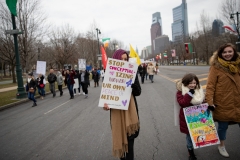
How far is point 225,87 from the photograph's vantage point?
3053mm

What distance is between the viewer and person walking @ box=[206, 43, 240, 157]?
3.04 m

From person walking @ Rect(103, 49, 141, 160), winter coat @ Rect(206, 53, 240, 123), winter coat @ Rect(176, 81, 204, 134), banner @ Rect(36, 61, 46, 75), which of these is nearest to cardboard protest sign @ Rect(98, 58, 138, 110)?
person walking @ Rect(103, 49, 141, 160)

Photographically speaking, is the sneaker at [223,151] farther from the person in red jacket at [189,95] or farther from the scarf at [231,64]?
the scarf at [231,64]

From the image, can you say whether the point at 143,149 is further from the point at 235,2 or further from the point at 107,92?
the point at 235,2

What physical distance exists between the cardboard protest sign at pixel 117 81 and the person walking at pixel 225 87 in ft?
4.69

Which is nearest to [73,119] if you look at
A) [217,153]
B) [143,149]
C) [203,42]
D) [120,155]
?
[143,149]

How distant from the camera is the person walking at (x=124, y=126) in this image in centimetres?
275

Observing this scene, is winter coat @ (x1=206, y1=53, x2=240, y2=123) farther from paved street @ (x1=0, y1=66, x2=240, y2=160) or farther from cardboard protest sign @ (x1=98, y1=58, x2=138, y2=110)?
cardboard protest sign @ (x1=98, y1=58, x2=138, y2=110)

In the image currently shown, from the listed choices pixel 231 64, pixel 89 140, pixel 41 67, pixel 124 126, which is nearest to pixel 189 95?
pixel 231 64

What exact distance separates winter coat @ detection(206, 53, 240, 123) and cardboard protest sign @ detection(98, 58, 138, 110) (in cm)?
143

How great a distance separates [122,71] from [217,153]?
2.43 m

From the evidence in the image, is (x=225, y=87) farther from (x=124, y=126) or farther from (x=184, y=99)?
(x=124, y=126)

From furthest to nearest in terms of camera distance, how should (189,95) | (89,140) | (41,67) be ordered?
(41,67), (89,140), (189,95)

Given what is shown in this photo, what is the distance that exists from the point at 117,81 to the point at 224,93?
186cm
